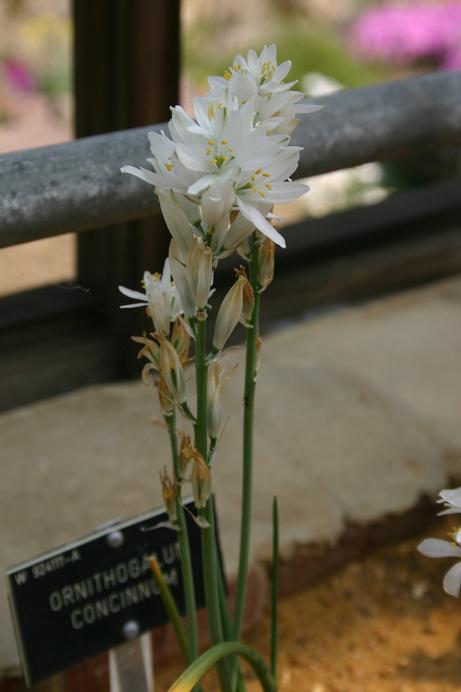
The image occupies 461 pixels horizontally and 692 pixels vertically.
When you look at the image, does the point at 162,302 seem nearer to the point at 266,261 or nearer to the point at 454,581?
the point at 266,261

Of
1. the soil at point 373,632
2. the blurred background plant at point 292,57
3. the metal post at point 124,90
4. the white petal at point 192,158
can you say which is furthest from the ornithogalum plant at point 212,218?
the blurred background plant at point 292,57

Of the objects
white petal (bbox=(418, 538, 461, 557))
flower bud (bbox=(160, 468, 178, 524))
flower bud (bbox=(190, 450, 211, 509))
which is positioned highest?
flower bud (bbox=(190, 450, 211, 509))

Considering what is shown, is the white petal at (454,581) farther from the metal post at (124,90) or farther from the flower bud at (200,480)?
the metal post at (124,90)

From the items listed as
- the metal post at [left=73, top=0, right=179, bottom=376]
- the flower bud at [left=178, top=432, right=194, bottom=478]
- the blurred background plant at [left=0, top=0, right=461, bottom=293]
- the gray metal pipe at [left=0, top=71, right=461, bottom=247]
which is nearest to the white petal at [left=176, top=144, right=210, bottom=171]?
the flower bud at [left=178, top=432, right=194, bottom=478]

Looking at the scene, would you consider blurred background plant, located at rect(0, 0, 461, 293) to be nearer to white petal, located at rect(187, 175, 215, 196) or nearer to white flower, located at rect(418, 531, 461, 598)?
white flower, located at rect(418, 531, 461, 598)

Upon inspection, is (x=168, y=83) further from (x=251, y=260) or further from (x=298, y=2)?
(x=298, y=2)
